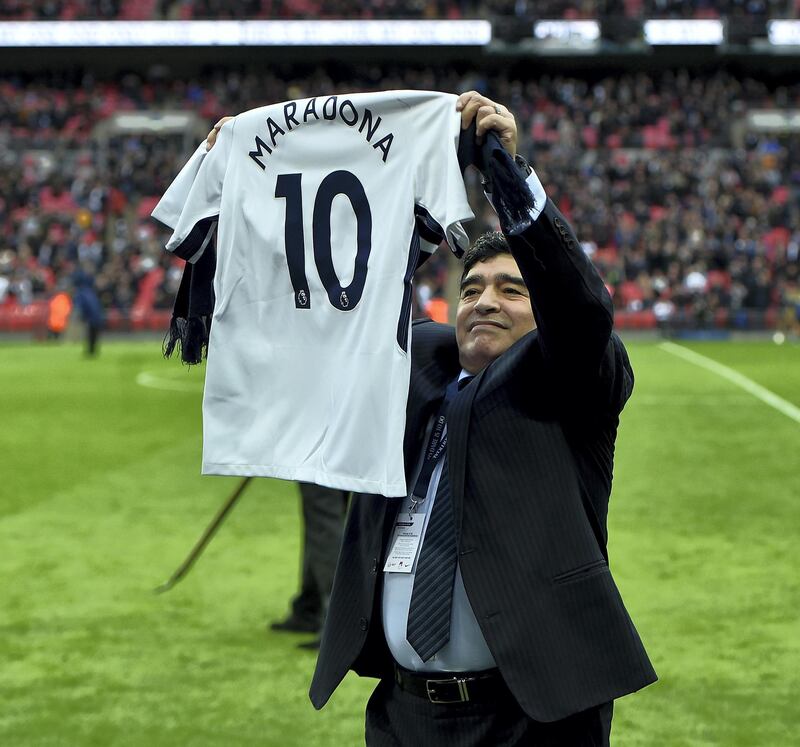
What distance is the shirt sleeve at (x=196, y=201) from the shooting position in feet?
10.2

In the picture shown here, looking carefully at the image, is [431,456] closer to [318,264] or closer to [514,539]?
[514,539]

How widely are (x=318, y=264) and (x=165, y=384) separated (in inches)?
660

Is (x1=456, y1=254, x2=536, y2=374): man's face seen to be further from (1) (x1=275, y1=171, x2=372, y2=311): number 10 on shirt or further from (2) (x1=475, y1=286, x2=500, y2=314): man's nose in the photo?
(1) (x1=275, y1=171, x2=372, y2=311): number 10 on shirt

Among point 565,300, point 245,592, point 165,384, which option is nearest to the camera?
point 565,300

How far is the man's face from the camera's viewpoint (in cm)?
270

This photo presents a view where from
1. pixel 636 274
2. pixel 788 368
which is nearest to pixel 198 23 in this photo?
pixel 636 274

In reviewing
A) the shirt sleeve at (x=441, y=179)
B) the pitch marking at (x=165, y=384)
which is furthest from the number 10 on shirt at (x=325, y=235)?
the pitch marking at (x=165, y=384)

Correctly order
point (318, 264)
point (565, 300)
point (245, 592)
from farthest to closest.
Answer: point (245, 592)
point (318, 264)
point (565, 300)

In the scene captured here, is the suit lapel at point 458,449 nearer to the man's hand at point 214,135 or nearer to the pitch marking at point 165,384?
the man's hand at point 214,135

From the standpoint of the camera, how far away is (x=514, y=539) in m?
2.54

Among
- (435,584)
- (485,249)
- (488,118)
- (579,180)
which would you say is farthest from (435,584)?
(579,180)

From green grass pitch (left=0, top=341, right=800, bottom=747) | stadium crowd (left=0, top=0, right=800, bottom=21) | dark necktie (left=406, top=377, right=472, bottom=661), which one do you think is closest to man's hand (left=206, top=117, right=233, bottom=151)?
dark necktie (left=406, top=377, right=472, bottom=661)

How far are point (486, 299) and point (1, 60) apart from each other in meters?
43.9

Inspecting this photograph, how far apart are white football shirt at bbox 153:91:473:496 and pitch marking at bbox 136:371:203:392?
15.6 metres
